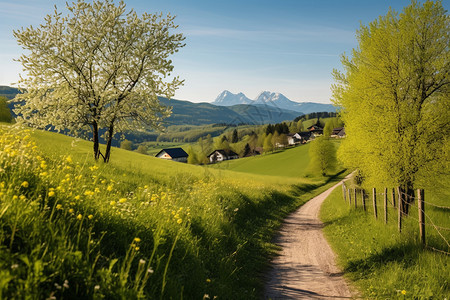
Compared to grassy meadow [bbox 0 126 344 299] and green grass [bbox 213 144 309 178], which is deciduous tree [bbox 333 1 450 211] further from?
green grass [bbox 213 144 309 178]

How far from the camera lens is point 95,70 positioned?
15.5 metres

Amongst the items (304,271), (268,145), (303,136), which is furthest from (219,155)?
(304,271)

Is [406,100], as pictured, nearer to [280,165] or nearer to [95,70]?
[95,70]

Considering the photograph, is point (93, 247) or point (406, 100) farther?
point (406, 100)

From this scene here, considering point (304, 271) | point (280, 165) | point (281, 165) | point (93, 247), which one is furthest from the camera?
point (280, 165)

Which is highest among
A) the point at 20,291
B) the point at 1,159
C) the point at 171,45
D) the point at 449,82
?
the point at 171,45

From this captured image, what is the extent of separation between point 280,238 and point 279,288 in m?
6.33

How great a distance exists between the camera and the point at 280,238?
14195 mm

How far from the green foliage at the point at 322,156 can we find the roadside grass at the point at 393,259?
176 feet

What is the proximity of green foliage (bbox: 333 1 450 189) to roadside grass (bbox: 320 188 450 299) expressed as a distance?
8.68 feet

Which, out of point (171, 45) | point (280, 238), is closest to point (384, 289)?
point (280, 238)

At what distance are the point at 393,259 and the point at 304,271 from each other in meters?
3.01

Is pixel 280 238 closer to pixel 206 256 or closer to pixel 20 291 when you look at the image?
pixel 206 256

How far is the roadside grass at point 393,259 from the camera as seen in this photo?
7215 millimetres
